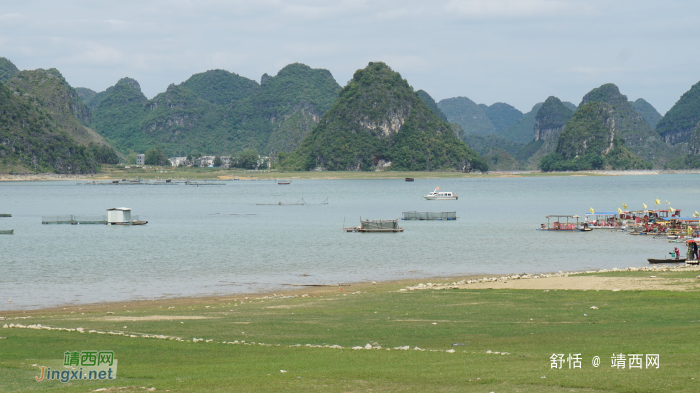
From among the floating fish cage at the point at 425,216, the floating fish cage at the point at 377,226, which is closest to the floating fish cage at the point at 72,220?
the floating fish cage at the point at 377,226

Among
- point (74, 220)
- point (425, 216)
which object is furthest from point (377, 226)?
point (74, 220)

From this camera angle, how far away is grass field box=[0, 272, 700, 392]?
40.0ft

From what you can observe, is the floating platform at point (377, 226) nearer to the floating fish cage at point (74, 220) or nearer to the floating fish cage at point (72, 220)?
the floating fish cage at point (74, 220)

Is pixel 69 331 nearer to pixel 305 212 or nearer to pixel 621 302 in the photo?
pixel 621 302

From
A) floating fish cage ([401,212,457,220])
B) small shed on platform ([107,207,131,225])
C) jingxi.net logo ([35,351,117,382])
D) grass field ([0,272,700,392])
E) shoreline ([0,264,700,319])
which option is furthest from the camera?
floating fish cage ([401,212,457,220])

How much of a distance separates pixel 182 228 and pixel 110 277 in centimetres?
3450

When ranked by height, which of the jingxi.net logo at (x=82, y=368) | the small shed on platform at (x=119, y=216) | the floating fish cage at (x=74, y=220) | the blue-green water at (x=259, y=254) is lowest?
the blue-green water at (x=259, y=254)

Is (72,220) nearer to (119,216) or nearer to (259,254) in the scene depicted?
(119,216)

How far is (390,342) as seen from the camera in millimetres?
17312

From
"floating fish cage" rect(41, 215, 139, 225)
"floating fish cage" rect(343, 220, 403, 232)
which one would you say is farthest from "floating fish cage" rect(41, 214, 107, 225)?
"floating fish cage" rect(343, 220, 403, 232)

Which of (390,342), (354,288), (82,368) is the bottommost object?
(354,288)

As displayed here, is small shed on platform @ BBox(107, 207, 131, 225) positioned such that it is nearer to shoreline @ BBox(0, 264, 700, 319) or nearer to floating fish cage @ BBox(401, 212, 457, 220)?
floating fish cage @ BBox(401, 212, 457, 220)

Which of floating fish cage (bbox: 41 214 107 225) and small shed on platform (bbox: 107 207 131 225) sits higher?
small shed on platform (bbox: 107 207 131 225)

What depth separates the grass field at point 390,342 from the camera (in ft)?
40.0
